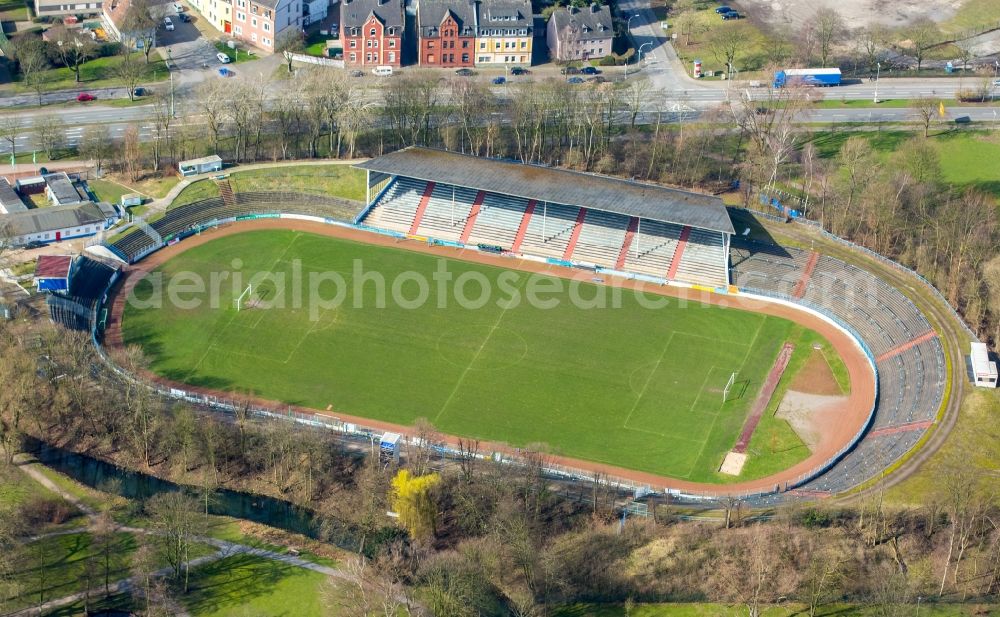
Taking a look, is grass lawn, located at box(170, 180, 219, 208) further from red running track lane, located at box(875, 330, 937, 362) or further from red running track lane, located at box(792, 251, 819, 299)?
red running track lane, located at box(875, 330, 937, 362)

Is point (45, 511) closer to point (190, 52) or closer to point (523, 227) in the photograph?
point (523, 227)

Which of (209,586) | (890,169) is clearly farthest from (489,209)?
(209,586)

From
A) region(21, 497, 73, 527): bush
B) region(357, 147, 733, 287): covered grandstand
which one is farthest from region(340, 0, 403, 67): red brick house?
region(21, 497, 73, 527): bush

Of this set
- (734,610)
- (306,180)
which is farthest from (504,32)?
(734,610)

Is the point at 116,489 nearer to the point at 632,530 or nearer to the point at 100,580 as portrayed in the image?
the point at 100,580

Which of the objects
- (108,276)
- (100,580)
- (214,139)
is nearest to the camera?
(100,580)

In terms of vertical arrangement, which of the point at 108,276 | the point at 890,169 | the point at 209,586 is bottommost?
the point at 209,586
